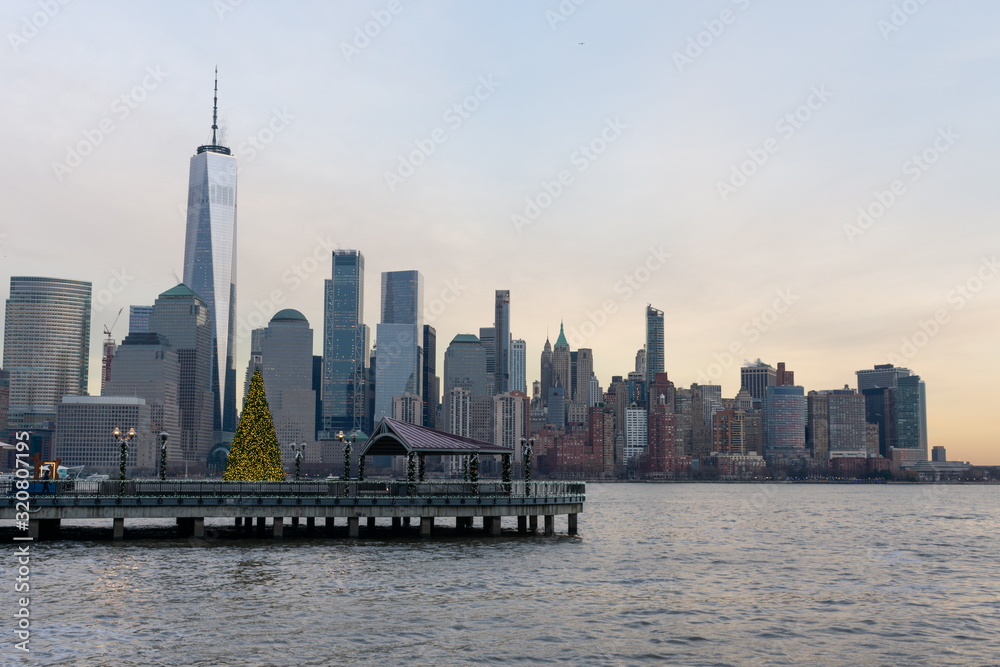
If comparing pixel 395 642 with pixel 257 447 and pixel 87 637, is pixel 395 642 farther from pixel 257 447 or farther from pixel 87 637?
pixel 257 447

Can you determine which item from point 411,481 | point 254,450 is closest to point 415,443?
point 411,481

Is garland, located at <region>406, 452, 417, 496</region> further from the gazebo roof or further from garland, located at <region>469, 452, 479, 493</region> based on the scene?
garland, located at <region>469, 452, 479, 493</region>

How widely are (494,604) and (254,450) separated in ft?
133

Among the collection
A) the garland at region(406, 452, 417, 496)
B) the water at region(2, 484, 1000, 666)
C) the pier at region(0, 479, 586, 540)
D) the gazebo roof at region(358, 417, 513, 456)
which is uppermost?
the gazebo roof at region(358, 417, 513, 456)

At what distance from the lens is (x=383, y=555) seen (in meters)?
58.2

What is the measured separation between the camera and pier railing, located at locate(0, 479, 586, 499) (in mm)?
62688

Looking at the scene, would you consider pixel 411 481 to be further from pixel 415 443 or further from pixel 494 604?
pixel 494 604

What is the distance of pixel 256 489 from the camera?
66.8 metres

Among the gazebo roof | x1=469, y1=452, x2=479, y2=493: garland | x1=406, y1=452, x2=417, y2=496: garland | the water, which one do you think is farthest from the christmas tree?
x1=469, y1=452, x2=479, y2=493: garland

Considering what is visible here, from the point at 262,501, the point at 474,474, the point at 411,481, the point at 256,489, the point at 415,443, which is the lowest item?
the point at 262,501

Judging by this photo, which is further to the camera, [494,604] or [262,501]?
[262,501]

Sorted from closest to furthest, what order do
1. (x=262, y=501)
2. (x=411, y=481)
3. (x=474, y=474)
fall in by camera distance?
(x=262, y=501) → (x=411, y=481) → (x=474, y=474)

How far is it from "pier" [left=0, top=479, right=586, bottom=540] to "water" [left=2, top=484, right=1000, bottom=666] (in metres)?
2.08

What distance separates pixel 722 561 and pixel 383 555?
2241 centimetres
